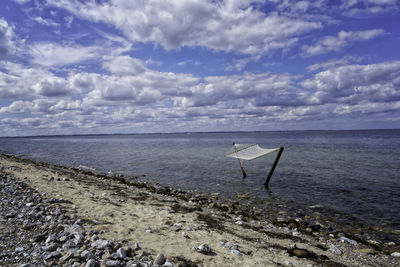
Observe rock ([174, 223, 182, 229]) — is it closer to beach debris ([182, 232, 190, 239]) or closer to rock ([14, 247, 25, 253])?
beach debris ([182, 232, 190, 239])

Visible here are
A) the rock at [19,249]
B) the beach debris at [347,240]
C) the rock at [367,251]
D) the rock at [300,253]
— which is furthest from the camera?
the beach debris at [347,240]

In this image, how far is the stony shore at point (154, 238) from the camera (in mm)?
4988

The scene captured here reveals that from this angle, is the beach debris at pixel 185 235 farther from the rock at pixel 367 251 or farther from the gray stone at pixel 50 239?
the rock at pixel 367 251

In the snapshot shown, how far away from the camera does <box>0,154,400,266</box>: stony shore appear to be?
4.99 m

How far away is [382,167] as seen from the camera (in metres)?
24.0

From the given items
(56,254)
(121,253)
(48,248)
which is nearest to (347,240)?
(121,253)

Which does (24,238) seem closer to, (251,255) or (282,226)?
(251,255)

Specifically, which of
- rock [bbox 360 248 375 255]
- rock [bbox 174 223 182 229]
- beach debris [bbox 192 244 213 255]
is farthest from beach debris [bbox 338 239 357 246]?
rock [bbox 174 223 182 229]

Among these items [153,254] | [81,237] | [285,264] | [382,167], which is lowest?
[382,167]

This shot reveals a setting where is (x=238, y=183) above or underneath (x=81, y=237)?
underneath

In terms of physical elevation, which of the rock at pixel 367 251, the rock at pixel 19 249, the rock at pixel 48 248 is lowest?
the rock at pixel 367 251

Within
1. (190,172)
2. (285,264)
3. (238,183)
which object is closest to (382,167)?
(238,183)

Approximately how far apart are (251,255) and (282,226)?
14.6 ft

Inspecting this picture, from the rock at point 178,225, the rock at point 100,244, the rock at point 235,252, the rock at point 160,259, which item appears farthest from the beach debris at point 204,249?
the rock at point 100,244
